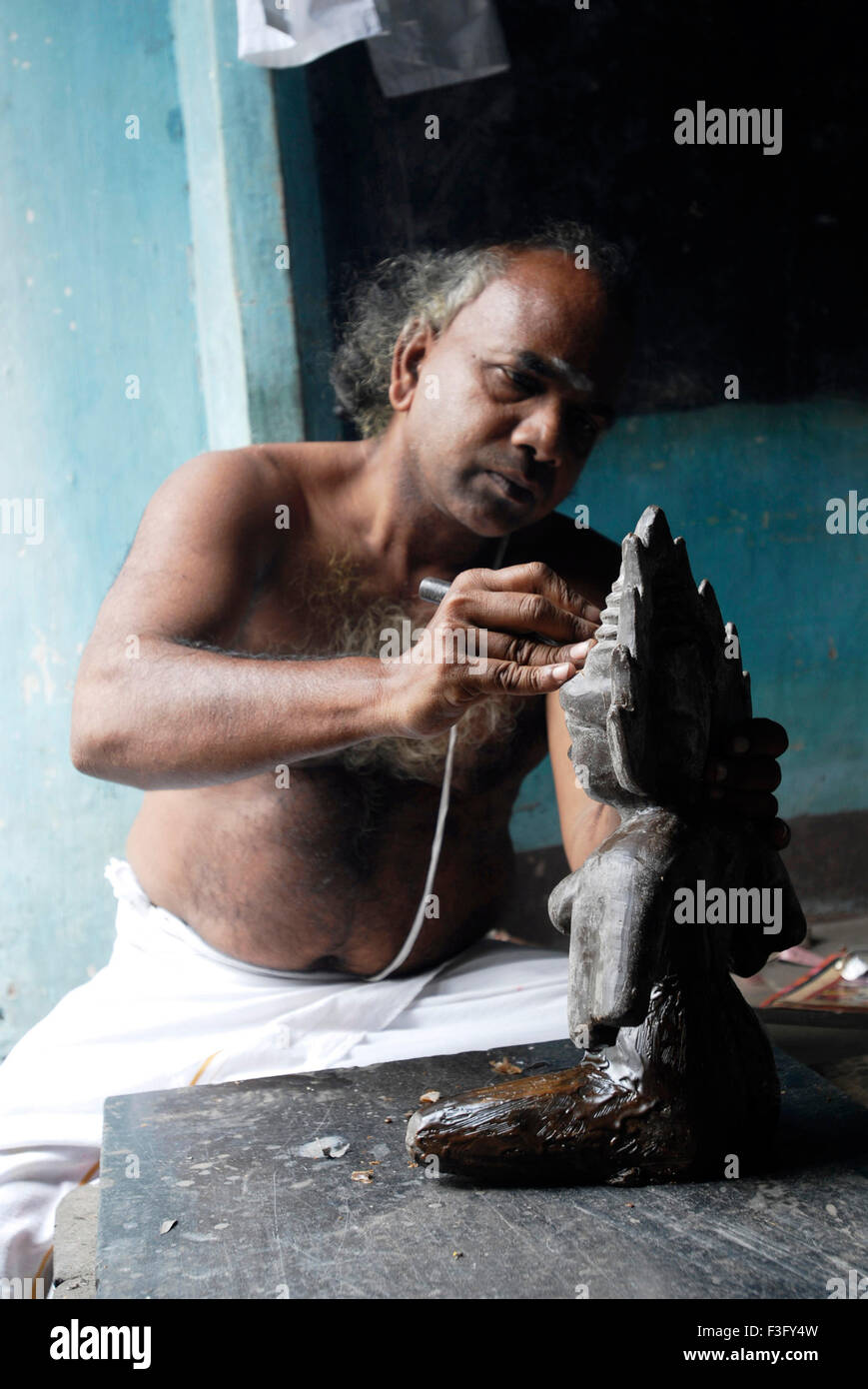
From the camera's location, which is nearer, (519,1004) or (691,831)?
(691,831)

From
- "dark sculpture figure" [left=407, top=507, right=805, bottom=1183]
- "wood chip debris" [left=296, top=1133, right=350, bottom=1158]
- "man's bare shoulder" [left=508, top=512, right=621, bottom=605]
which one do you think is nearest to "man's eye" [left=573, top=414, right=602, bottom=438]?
"man's bare shoulder" [left=508, top=512, right=621, bottom=605]

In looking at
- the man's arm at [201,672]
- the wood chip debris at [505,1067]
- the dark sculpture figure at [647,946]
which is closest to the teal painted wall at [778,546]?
the man's arm at [201,672]

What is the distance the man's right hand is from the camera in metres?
1.32

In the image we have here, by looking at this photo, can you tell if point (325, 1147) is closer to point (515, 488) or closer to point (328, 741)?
point (328, 741)

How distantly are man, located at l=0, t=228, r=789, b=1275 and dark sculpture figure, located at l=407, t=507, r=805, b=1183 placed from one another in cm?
46

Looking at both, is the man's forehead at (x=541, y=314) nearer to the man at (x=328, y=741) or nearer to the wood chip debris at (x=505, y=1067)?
the man at (x=328, y=741)

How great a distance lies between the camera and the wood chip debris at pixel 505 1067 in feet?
5.09

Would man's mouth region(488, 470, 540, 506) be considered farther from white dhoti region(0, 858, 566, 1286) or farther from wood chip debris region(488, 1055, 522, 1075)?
wood chip debris region(488, 1055, 522, 1075)

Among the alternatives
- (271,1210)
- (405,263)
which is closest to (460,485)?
(405,263)

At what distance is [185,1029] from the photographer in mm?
1842

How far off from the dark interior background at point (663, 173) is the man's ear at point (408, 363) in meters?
0.33
